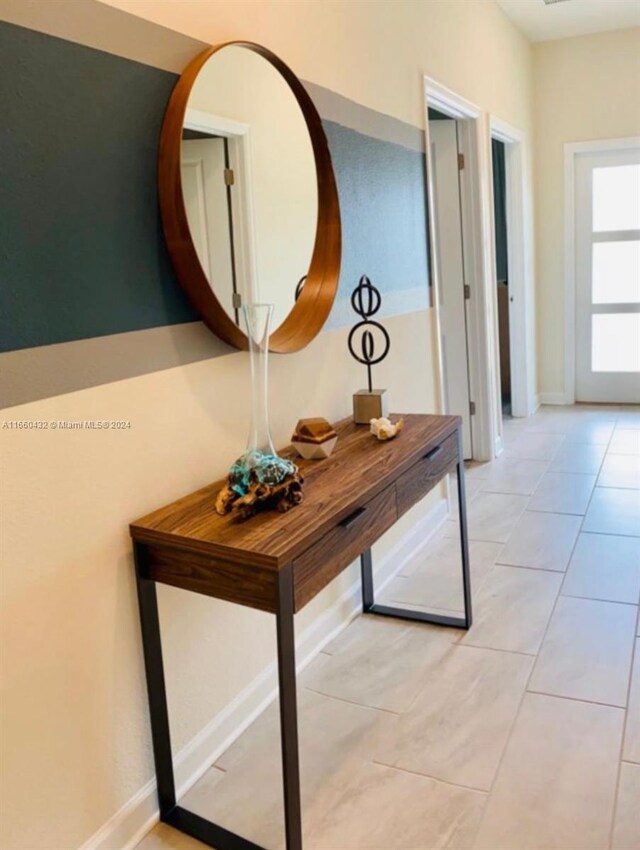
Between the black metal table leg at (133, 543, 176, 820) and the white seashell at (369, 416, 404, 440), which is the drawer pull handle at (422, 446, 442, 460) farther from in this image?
the black metal table leg at (133, 543, 176, 820)

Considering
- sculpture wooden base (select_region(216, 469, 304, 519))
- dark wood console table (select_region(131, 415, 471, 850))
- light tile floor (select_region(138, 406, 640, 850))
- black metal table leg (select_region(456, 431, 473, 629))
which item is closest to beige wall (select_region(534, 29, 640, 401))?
light tile floor (select_region(138, 406, 640, 850))

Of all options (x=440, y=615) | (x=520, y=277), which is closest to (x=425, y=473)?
(x=440, y=615)

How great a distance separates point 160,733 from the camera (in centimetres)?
173

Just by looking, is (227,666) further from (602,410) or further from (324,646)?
(602,410)

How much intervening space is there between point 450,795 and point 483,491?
2.34 meters

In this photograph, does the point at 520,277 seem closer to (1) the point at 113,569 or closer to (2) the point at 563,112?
(2) the point at 563,112

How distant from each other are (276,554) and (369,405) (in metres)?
1.08

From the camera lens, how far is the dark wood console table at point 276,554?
58.0 inches

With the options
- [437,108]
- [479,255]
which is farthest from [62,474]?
[479,255]

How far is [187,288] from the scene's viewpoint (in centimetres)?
174

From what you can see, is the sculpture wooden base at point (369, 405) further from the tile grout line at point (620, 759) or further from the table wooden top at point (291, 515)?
the tile grout line at point (620, 759)

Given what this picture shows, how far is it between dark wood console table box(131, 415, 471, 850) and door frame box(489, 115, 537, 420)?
3.58 m

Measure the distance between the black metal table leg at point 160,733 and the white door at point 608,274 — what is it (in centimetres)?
488

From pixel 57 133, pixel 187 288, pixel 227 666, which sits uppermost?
pixel 57 133
